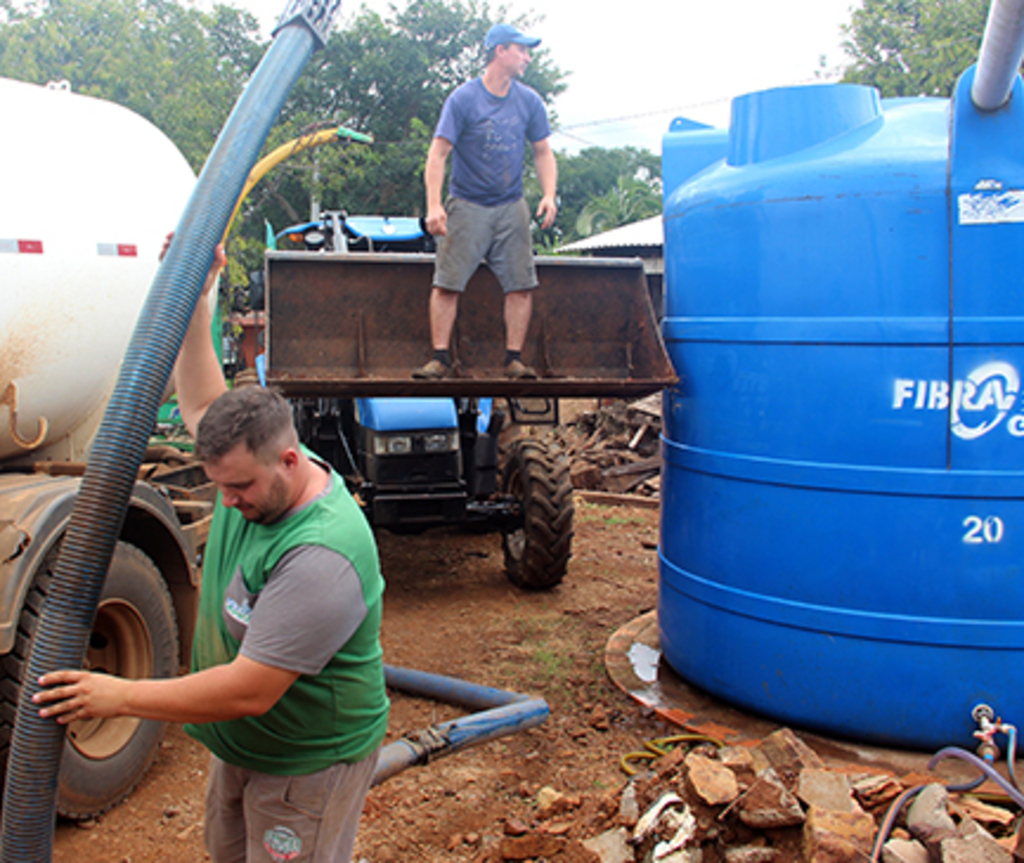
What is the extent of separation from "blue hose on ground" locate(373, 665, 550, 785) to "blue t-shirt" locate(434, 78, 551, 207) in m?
2.61

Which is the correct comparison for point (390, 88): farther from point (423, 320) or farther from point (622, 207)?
point (423, 320)

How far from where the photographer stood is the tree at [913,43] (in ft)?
82.4

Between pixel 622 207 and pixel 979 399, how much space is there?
30.6 metres

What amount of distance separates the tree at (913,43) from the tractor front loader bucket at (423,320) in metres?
23.4

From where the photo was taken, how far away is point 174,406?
6.16 m

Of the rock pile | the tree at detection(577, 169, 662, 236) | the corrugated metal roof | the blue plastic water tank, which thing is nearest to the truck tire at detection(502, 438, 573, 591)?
the blue plastic water tank

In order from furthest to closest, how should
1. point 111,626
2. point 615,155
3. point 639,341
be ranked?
point 615,155 → point 639,341 → point 111,626

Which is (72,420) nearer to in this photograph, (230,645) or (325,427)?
(230,645)

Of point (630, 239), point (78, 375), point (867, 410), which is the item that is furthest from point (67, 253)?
point (630, 239)

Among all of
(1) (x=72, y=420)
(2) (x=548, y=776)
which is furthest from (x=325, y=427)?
(2) (x=548, y=776)

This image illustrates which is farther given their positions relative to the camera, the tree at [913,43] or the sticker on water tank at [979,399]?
the tree at [913,43]

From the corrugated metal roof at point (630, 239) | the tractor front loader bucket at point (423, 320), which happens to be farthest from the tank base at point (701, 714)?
the corrugated metal roof at point (630, 239)

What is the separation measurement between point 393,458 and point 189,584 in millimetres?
2503

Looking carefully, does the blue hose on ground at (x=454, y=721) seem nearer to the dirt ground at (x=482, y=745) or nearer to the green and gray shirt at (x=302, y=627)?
the dirt ground at (x=482, y=745)
